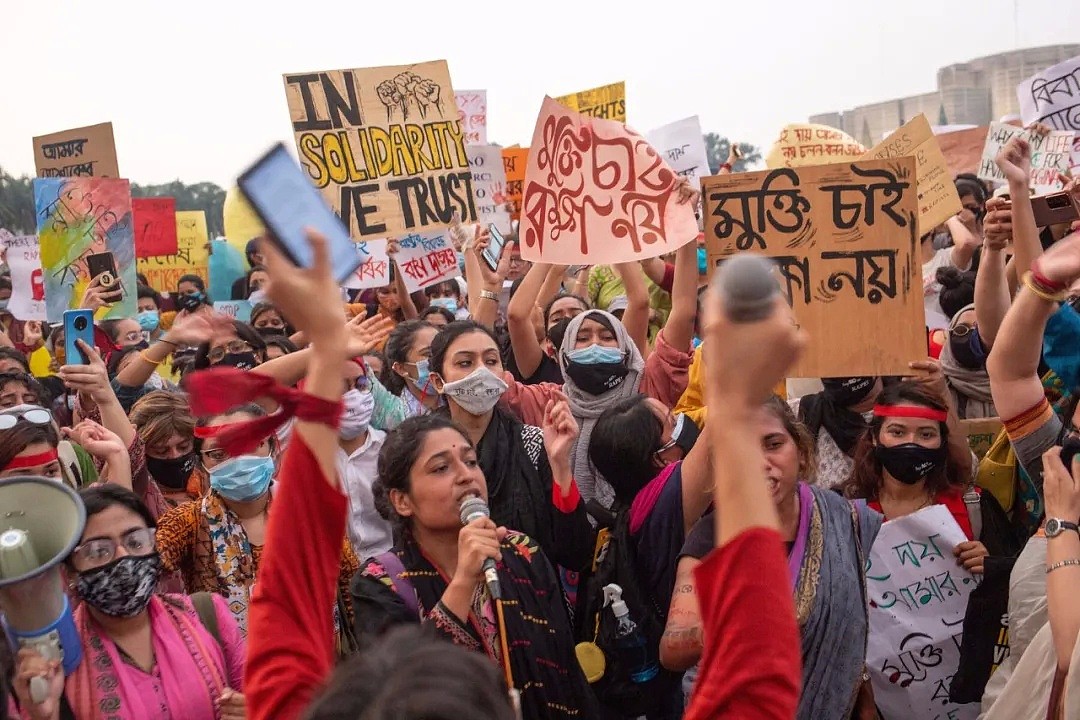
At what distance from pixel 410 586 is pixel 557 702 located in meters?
0.51

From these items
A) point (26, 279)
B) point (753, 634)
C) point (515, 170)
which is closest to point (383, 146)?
point (26, 279)

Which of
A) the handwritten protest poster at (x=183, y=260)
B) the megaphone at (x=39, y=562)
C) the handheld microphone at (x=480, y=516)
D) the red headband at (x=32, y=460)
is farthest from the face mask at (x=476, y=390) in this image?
the handwritten protest poster at (x=183, y=260)

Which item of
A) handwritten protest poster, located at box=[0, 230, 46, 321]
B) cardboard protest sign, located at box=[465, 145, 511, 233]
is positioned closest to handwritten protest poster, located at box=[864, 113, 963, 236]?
cardboard protest sign, located at box=[465, 145, 511, 233]

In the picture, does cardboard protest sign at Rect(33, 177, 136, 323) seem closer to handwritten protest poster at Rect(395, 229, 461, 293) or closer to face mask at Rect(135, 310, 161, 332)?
face mask at Rect(135, 310, 161, 332)

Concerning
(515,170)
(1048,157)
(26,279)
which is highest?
(515,170)

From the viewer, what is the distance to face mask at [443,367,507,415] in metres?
4.63

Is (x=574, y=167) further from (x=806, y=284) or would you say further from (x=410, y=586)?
(x=410, y=586)

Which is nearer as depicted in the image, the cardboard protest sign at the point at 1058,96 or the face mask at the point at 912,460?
the face mask at the point at 912,460

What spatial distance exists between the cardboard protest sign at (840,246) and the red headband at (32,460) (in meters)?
2.78

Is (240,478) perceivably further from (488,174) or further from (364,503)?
(488,174)

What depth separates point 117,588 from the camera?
122 inches

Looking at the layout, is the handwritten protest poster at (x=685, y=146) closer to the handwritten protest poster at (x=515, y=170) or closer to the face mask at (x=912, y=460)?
the handwritten protest poster at (x=515, y=170)

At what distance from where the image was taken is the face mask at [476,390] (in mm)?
4633

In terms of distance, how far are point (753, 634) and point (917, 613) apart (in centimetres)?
261
